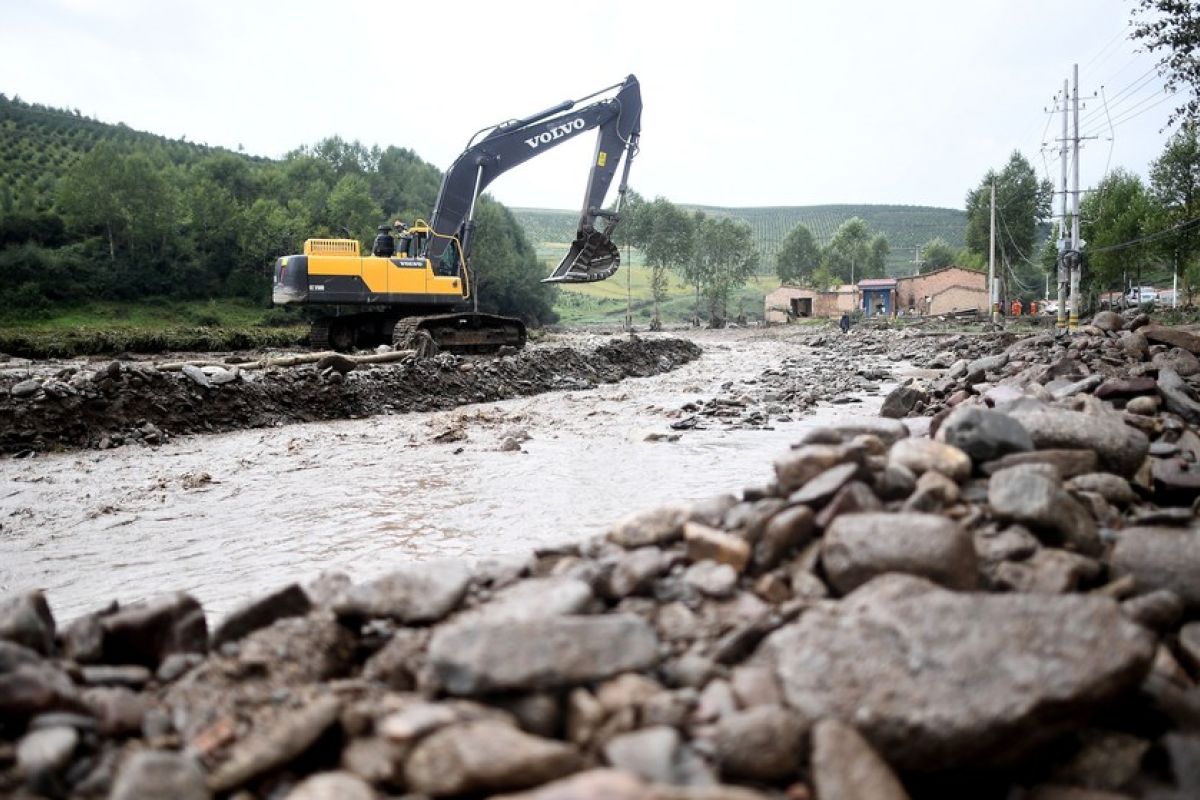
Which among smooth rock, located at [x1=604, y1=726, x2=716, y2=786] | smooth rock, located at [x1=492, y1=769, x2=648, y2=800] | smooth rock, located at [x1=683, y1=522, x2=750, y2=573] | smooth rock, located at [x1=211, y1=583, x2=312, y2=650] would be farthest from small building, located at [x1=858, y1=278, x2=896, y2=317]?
smooth rock, located at [x1=492, y1=769, x2=648, y2=800]

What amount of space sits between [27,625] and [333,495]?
465cm

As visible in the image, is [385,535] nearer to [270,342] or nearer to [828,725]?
[828,725]

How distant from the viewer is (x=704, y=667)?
2.53m

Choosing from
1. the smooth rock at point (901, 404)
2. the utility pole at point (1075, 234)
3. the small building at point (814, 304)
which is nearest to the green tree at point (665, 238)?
the small building at point (814, 304)

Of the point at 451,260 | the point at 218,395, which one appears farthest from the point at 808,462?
the point at 451,260

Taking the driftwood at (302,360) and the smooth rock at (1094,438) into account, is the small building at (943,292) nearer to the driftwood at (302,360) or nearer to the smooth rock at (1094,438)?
the driftwood at (302,360)

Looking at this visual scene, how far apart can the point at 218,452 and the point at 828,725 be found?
9.89 metres

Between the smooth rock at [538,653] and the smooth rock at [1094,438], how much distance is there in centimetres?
292

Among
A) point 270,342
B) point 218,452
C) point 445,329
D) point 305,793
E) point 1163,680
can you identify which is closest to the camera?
point 305,793

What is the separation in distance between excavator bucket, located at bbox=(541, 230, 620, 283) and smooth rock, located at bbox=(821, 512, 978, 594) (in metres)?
16.5

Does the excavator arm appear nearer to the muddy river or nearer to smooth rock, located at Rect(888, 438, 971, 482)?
the muddy river

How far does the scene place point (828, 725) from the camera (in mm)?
2203

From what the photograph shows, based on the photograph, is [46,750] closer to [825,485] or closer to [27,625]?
[27,625]

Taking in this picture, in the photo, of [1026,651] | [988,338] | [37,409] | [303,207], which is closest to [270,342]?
[37,409]
